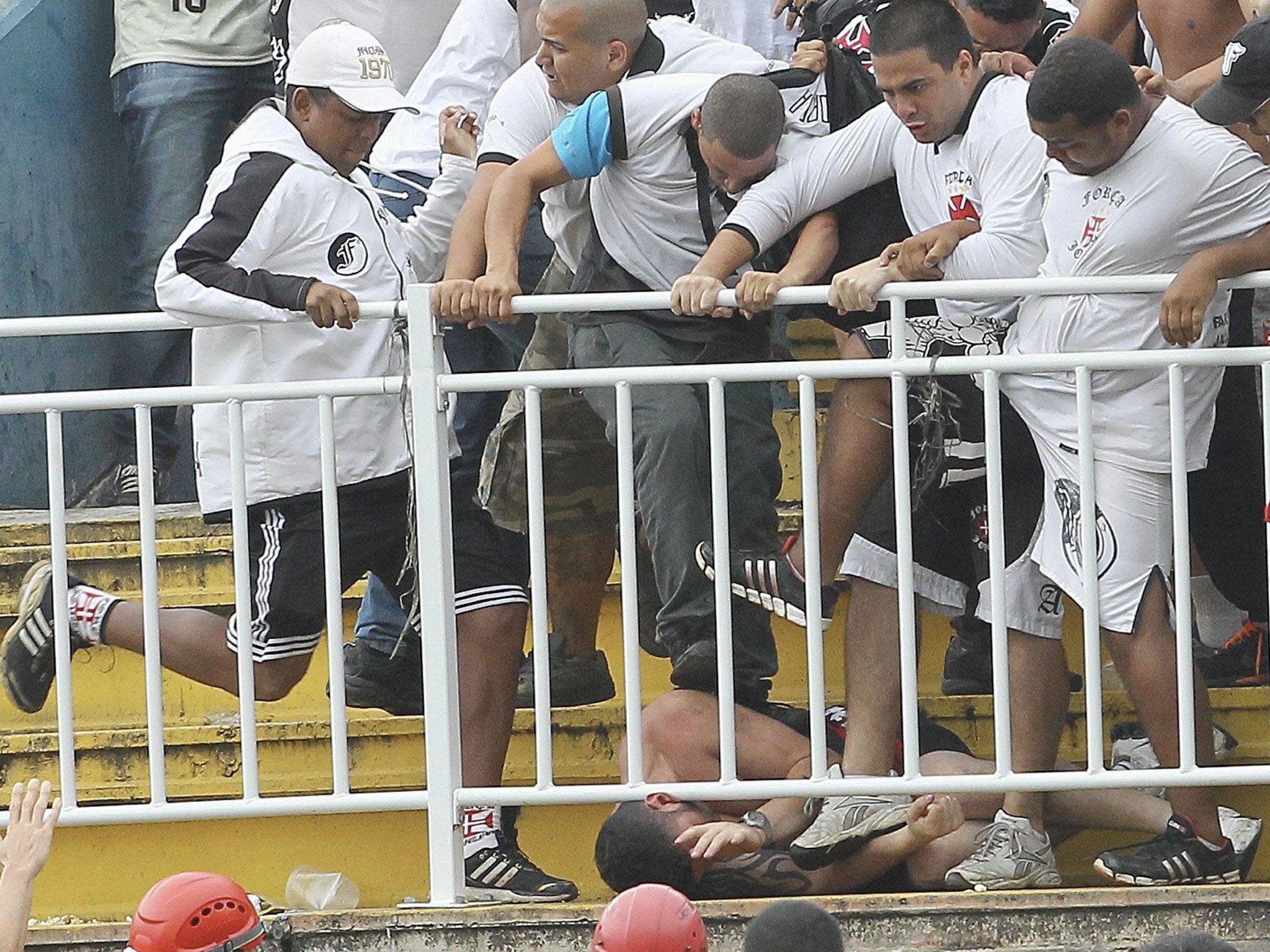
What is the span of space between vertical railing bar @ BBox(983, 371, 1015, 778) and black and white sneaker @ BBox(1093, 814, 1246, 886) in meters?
0.37

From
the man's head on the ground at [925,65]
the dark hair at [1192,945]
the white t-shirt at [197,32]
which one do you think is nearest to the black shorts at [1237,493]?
the man's head on the ground at [925,65]

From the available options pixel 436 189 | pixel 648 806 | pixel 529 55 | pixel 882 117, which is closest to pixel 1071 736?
pixel 648 806

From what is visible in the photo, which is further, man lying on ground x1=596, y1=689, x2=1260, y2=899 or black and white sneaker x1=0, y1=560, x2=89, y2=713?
black and white sneaker x1=0, y1=560, x2=89, y2=713

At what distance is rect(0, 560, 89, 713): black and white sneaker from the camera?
4859mm

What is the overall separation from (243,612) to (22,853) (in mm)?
985

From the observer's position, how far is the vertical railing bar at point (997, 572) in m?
4.40

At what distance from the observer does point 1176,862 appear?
454 cm

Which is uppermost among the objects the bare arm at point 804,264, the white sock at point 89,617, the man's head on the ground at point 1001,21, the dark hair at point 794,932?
the man's head on the ground at point 1001,21

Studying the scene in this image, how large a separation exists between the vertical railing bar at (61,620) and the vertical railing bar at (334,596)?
603mm

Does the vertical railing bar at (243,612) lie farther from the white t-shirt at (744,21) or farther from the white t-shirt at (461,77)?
the white t-shirt at (744,21)

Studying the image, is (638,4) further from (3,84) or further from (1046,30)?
(3,84)

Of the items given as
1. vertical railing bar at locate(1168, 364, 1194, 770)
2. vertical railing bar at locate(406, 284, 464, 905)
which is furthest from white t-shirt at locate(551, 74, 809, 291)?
vertical railing bar at locate(1168, 364, 1194, 770)

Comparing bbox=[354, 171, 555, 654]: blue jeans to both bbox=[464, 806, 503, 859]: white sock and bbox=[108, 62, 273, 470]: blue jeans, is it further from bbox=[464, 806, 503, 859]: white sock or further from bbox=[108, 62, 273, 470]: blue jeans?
bbox=[108, 62, 273, 470]: blue jeans

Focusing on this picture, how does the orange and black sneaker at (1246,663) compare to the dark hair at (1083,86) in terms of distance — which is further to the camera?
the orange and black sneaker at (1246,663)
